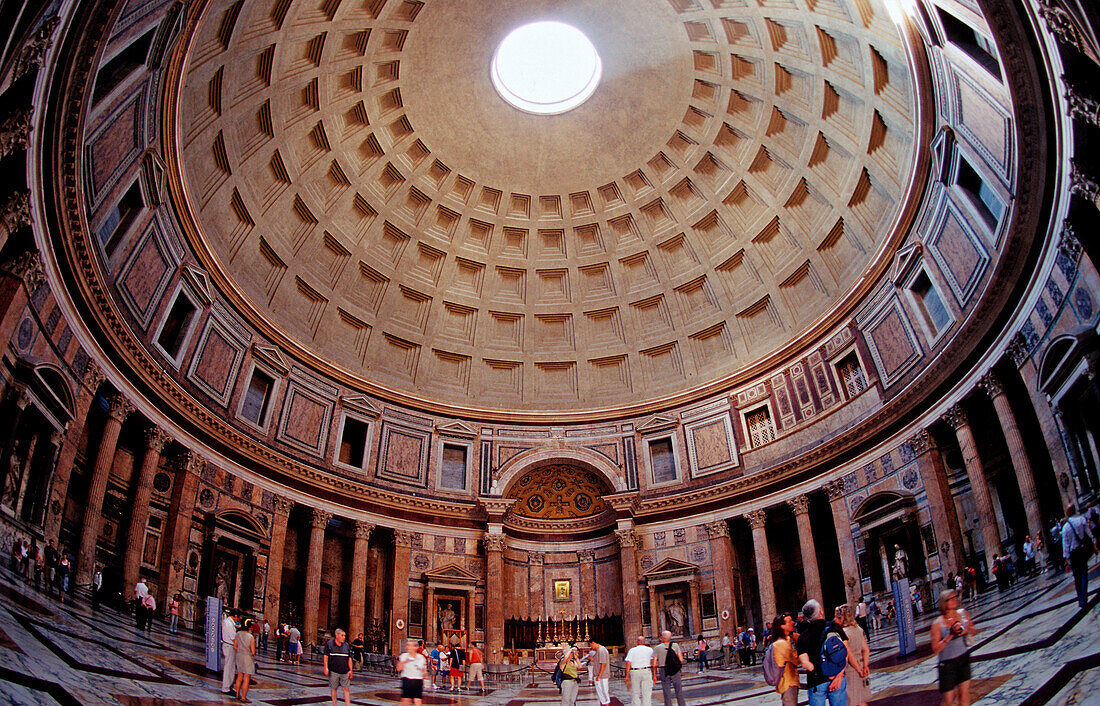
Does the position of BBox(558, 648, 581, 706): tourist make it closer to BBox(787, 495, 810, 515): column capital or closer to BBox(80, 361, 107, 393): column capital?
BBox(80, 361, 107, 393): column capital

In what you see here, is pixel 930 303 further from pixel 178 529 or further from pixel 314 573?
pixel 178 529

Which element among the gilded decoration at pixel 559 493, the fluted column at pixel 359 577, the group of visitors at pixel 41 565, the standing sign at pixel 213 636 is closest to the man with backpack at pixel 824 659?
the standing sign at pixel 213 636

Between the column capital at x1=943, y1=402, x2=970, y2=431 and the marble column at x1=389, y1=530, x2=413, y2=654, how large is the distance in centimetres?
2001

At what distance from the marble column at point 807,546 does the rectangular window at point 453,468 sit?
13.9 meters

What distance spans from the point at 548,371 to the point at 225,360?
1495cm

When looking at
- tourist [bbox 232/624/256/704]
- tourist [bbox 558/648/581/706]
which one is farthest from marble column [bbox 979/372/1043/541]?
tourist [bbox 232/624/256/704]

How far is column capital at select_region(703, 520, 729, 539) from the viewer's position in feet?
92.8

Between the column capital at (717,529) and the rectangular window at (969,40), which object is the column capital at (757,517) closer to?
the column capital at (717,529)

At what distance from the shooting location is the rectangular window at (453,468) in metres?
31.0

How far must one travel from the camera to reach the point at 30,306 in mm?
15617

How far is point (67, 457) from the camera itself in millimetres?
17250

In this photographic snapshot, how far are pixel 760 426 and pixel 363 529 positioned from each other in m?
16.8

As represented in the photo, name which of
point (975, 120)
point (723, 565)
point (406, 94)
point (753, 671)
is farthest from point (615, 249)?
point (753, 671)

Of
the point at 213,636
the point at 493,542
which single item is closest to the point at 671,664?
Result: the point at 213,636
